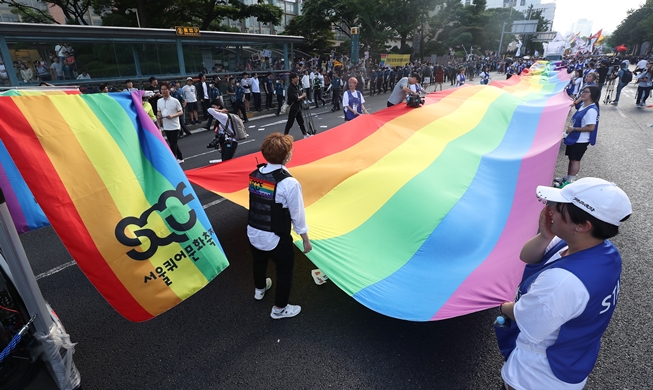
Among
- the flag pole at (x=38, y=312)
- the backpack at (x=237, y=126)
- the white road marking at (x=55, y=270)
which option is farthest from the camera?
the backpack at (x=237, y=126)

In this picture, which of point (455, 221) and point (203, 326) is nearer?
Answer: point (203, 326)

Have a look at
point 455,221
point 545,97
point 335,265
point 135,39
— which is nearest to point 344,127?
point 455,221

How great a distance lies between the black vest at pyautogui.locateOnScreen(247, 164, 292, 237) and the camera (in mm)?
2789

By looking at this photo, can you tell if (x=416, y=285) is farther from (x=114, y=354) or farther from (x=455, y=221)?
(x=114, y=354)

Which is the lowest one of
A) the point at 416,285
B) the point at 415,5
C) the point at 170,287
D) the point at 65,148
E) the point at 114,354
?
the point at 114,354

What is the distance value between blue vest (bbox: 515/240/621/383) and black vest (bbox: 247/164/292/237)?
1.91 m

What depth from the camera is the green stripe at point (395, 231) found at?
304 centimetres

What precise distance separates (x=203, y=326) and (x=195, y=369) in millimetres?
510

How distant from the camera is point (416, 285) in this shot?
2.90 meters

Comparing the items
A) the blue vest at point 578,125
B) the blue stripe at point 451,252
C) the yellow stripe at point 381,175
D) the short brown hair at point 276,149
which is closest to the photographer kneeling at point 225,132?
the yellow stripe at point 381,175

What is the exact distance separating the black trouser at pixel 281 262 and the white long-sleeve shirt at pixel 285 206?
80 mm

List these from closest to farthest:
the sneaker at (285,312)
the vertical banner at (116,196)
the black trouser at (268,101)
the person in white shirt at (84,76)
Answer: the vertical banner at (116,196) < the sneaker at (285,312) < the person in white shirt at (84,76) < the black trouser at (268,101)

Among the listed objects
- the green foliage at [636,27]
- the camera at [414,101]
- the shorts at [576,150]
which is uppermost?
the green foliage at [636,27]

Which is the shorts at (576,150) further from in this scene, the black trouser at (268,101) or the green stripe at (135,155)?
the black trouser at (268,101)
